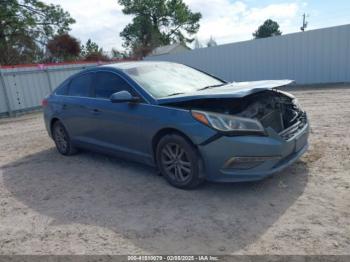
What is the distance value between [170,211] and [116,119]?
1711 millimetres

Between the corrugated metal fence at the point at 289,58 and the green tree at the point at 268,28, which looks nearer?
the corrugated metal fence at the point at 289,58

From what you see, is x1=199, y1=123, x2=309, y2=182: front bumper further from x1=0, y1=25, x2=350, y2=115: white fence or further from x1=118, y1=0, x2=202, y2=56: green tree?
x1=118, y1=0, x2=202, y2=56: green tree

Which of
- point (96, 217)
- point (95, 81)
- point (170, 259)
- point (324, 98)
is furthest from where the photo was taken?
point (324, 98)

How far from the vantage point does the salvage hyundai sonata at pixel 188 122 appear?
364cm

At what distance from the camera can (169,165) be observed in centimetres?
412

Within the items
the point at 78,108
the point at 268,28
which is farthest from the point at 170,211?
the point at 268,28

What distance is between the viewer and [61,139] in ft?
20.2

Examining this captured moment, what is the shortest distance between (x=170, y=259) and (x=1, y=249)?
173 centimetres

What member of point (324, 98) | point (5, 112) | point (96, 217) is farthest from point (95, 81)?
point (5, 112)

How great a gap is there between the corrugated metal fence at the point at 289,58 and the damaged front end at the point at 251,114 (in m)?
10.4

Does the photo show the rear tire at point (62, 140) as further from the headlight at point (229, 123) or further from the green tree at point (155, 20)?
the green tree at point (155, 20)

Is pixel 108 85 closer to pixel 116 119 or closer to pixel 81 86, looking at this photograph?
pixel 116 119

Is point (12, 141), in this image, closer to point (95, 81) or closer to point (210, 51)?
point (95, 81)

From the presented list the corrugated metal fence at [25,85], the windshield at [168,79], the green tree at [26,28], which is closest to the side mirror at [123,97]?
the windshield at [168,79]
